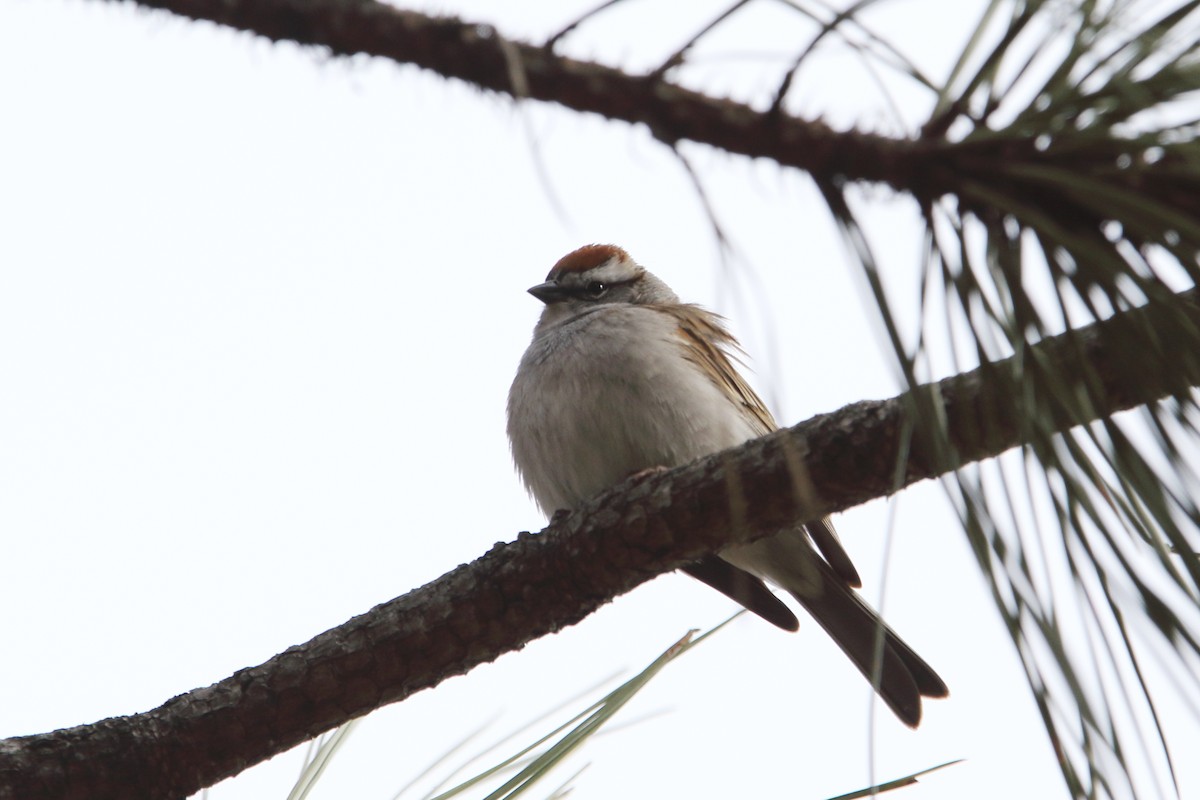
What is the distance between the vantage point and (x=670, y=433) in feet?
13.7

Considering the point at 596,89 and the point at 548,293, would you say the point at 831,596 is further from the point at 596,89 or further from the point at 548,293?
the point at 596,89

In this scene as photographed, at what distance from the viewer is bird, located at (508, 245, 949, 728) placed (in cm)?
419

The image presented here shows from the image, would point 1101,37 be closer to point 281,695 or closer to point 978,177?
point 978,177

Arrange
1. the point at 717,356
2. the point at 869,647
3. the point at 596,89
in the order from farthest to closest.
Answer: the point at 717,356, the point at 869,647, the point at 596,89

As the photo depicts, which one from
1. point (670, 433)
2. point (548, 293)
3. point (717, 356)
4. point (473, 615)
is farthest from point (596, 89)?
point (548, 293)

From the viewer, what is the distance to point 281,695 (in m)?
2.58

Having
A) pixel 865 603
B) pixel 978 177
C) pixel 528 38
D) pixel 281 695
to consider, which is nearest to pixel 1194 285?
pixel 978 177

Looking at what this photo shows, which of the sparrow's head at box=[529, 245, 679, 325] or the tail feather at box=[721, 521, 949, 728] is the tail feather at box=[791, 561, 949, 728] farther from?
the sparrow's head at box=[529, 245, 679, 325]

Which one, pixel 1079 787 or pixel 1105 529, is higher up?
pixel 1105 529

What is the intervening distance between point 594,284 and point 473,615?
3037 mm

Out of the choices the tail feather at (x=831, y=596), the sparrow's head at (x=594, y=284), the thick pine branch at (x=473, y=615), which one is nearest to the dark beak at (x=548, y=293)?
the sparrow's head at (x=594, y=284)

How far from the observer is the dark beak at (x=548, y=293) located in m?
5.40

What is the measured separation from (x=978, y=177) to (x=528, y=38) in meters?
0.51

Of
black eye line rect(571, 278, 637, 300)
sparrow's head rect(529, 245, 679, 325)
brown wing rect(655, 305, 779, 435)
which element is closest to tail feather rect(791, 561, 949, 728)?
brown wing rect(655, 305, 779, 435)
